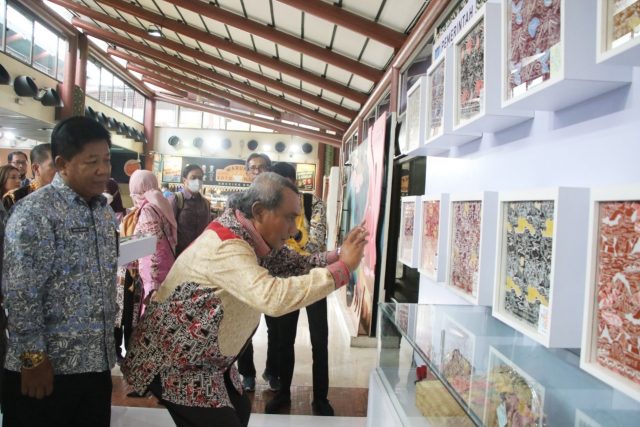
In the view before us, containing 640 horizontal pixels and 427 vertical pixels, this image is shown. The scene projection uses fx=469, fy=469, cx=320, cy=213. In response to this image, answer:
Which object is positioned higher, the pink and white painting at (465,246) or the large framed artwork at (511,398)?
the pink and white painting at (465,246)

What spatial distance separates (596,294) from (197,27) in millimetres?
8080

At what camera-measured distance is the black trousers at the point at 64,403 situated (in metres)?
1.54

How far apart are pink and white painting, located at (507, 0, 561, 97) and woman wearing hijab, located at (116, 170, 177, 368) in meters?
2.73

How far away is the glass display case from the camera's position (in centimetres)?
110

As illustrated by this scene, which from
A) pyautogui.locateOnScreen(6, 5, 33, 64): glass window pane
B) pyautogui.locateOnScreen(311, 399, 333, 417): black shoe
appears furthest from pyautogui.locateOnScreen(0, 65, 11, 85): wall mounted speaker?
pyautogui.locateOnScreen(311, 399, 333, 417): black shoe

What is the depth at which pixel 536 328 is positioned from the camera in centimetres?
123

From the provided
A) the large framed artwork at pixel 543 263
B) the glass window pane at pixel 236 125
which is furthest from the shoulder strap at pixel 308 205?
the glass window pane at pixel 236 125

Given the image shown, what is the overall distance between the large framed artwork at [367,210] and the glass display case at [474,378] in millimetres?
1540

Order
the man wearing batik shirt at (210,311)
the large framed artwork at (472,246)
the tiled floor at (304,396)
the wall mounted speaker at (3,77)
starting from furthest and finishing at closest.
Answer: the wall mounted speaker at (3,77) → the tiled floor at (304,396) → the large framed artwork at (472,246) → the man wearing batik shirt at (210,311)

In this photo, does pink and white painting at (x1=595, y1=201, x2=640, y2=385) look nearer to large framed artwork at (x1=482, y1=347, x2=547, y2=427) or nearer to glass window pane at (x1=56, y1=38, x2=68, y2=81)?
large framed artwork at (x1=482, y1=347, x2=547, y2=427)

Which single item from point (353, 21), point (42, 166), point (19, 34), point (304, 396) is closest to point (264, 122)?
point (19, 34)

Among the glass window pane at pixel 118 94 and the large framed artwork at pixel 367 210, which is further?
the glass window pane at pixel 118 94

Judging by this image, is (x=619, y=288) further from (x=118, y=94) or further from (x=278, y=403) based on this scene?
(x=118, y=94)

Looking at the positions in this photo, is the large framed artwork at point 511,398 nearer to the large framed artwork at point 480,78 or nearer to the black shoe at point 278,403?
the large framed artwork at point 480,78
